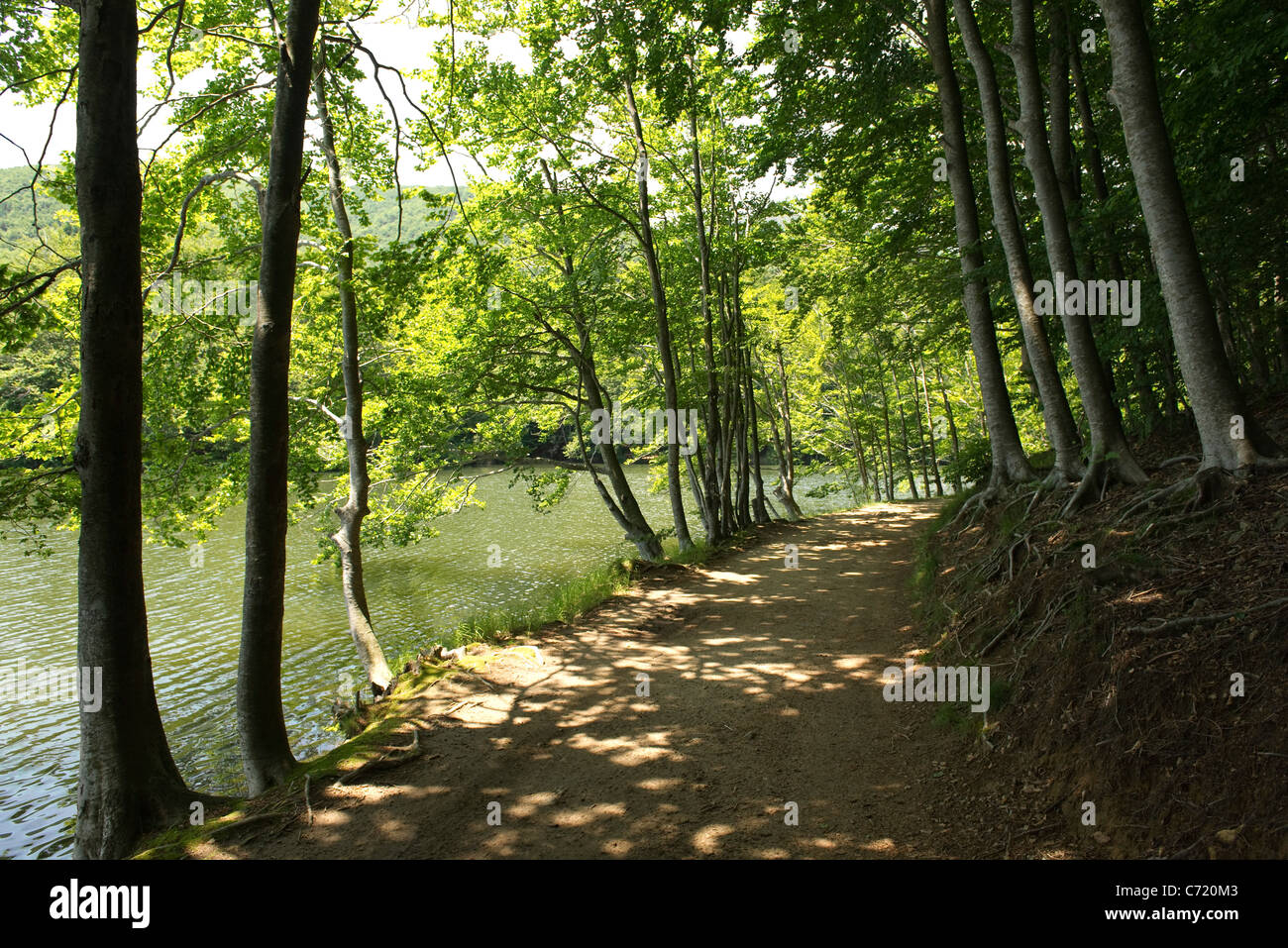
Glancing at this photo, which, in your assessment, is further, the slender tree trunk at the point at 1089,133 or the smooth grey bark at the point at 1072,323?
the slender tree trunk at the point at 1089,133

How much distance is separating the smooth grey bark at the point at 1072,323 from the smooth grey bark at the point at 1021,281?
49cm

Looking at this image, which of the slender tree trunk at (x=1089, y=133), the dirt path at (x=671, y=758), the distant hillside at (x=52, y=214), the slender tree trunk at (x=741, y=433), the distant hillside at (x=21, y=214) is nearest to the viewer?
the dirt path at (x=671, y=758)

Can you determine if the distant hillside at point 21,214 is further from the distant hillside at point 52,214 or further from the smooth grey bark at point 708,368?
the smooth grey bark at point 708,368

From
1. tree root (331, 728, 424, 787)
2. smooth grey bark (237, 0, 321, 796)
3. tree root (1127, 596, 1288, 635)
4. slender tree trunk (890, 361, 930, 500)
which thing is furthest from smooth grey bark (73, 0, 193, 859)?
slender tree trunk (890, 361, 930, 500)

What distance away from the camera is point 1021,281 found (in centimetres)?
778

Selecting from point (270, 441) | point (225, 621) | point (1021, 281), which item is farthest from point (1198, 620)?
point (225, 621)

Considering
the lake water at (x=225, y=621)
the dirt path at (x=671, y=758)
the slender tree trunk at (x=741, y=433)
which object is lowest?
the lake water at (x=225, y=621)

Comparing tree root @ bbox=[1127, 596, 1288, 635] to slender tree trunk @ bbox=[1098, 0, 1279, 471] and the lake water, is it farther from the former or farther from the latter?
the lake water

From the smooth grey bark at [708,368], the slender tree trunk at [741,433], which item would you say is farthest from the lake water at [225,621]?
the slender tree trunk at [741,433]

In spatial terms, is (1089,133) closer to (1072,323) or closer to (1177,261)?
(1072,323)

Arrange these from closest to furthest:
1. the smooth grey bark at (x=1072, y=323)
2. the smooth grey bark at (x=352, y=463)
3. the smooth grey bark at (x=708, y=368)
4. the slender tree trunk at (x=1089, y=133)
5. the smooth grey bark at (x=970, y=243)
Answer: the smooth grey bark at (x=1072, y=323) → the smooth grey bark at (x=970, y=243) → the slender tree trunk at (x=1089, y=133) → the smooth grey bark at (x=352, y=463) → the smooth grey bark at (x=708, y=368)

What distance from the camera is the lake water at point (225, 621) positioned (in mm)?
9852

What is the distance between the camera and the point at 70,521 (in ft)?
23.4

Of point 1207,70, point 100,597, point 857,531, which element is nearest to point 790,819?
point 100,597
